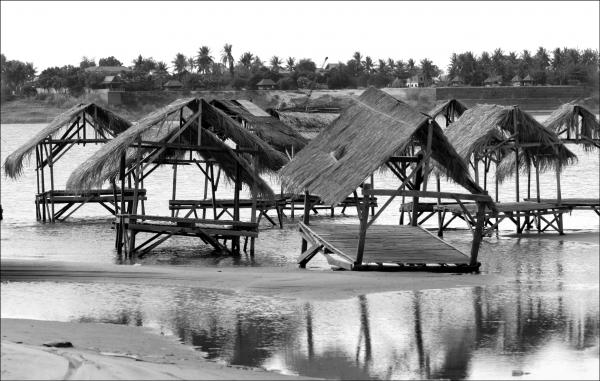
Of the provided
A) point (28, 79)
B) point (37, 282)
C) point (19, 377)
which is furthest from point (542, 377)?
point (28, 79)

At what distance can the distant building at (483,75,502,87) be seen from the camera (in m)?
115

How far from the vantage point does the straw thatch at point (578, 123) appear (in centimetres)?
2841

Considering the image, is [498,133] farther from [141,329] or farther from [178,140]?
[141,329]

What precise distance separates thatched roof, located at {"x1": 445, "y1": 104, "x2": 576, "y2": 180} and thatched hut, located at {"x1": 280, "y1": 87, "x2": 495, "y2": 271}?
205 inches

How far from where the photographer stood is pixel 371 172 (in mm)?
17719

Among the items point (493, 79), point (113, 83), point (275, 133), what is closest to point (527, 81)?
point (493, 79)

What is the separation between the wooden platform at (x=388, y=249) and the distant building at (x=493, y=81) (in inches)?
3800

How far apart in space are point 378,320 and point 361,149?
204 inches

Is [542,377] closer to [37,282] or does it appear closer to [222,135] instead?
[37,282]

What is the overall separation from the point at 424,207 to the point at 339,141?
7.55 meters

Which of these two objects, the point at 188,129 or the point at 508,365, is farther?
the point at 188,129

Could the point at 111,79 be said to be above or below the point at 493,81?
Answer: above

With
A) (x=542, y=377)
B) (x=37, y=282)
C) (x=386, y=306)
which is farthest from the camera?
(x=37, y=282)

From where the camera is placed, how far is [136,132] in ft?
68.8
